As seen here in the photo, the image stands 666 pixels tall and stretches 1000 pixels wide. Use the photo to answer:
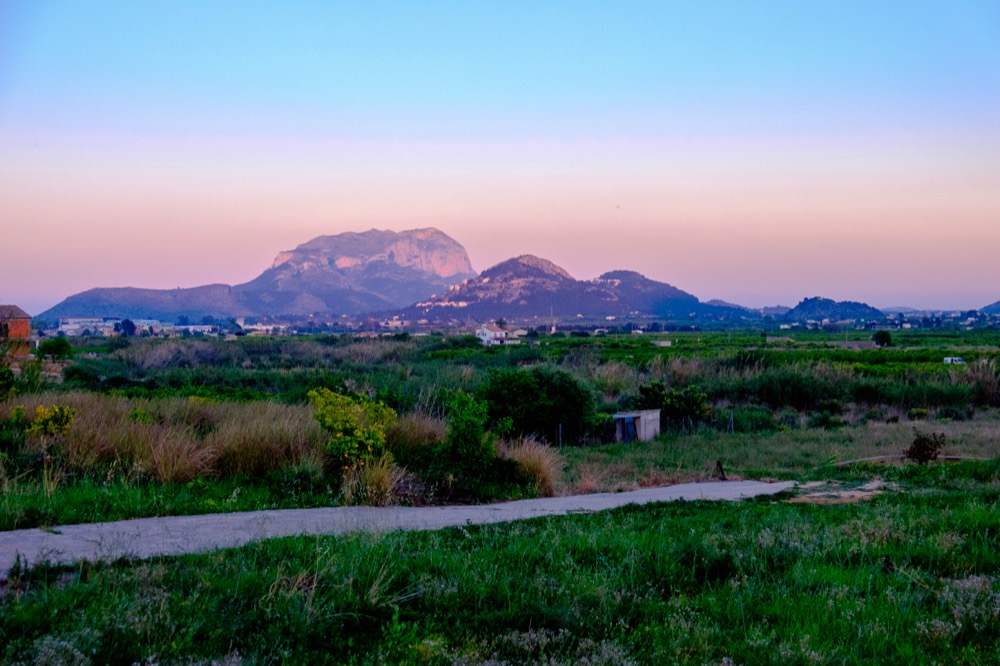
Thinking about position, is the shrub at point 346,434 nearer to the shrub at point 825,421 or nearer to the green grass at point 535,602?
the green grass at point 535,602

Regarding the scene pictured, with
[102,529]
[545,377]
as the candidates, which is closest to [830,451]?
[545,377]

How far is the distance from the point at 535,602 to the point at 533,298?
552 ft

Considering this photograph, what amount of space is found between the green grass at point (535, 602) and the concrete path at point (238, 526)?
0.59m

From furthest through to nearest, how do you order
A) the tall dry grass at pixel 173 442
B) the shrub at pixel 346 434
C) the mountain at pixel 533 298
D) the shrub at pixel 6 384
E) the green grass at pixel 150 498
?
the mountain at pixel 533 298, the shrub at pixel 6 384, the shrub at pixel 346 434, the tall dry grass at pixel 173 442, the green grass at pixel 150 498

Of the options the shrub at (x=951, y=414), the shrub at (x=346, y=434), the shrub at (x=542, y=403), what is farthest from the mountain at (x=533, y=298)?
the shrub at (x=346, y=434)

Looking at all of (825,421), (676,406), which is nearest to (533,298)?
(825,421)

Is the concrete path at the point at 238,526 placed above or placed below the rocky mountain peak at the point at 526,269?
below

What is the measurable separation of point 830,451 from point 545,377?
764 cm

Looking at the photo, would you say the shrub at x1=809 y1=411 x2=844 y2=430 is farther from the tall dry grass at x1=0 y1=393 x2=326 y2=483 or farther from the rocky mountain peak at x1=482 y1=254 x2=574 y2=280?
the rocky mountain peak at x1=482 y1=254 x2=574 y2=280

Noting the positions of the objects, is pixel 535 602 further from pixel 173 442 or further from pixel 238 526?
pixel 173 442

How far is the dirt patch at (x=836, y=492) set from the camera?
11.2m

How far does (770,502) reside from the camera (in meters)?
10.9

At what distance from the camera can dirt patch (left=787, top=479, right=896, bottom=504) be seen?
11223mm

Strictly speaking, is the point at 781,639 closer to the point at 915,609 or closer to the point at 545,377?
the point at 915,609
